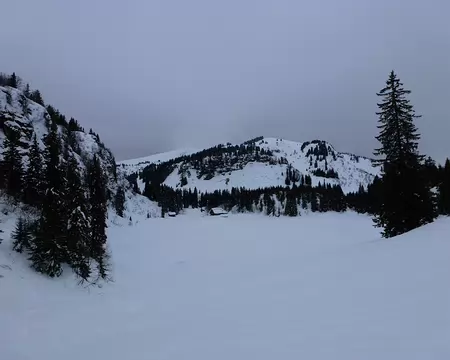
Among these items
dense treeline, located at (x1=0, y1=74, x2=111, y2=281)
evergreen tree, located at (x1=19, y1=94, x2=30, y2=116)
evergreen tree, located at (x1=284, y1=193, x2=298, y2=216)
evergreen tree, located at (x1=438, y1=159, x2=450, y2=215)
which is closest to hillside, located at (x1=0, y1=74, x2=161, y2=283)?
dense treeline, located at (x1=0, y1=74, x2=111, y2=281)

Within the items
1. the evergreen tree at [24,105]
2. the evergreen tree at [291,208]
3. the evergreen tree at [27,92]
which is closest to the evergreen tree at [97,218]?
the evergreen tree at [24,105]

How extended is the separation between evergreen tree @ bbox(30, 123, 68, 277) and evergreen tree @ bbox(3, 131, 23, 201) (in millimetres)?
6529

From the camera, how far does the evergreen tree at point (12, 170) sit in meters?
24.8

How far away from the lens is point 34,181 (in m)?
26.9

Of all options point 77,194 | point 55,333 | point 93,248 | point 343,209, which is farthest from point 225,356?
point 343,209

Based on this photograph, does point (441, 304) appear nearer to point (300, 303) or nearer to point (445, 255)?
point (300, 303)

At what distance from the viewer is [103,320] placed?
1143cm

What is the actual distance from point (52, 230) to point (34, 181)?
1143 centimetres

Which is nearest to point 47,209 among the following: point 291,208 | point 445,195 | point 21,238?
point 21,238

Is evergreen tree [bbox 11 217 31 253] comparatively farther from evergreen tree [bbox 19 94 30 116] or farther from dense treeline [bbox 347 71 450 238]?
evergreen tree [bbox 19 94 30 116]

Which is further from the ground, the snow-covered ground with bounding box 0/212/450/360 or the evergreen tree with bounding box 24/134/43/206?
the evergreen tree with bounding box 24/134/43/206

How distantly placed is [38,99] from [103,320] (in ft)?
210

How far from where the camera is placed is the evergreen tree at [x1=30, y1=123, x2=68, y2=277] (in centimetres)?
1739

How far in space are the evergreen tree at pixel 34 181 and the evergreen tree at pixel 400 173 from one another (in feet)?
94.5
